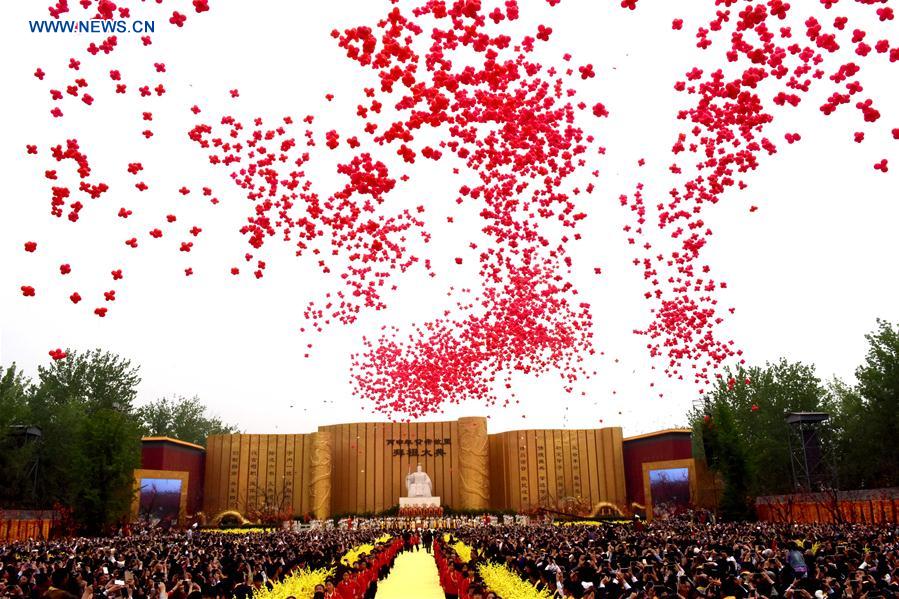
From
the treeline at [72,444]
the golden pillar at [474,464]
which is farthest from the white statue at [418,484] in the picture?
the treeline at [72,444]

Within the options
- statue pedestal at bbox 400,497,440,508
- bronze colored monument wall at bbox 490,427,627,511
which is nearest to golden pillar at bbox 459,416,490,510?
bronze colored monument wall at bbox 490,427,627,511

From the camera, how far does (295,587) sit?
15.4 meters

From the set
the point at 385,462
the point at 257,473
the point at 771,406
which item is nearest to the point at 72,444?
the point at 257,473

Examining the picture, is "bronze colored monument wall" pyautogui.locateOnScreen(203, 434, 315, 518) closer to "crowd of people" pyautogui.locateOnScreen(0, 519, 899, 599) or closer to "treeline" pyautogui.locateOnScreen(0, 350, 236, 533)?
"treeline" pyautogui.locateOnScreen(0, 350, 236, 533)

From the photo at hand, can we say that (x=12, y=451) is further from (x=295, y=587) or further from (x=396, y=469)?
(x=295, y=587)

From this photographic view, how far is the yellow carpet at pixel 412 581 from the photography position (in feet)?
67.2

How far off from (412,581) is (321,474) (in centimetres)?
3562

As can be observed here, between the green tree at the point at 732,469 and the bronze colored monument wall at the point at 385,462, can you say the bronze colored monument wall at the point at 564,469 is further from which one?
the green tree at the point at 732,469

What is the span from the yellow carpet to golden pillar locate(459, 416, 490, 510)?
80.4 ft

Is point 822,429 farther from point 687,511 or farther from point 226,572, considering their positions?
point 226,572

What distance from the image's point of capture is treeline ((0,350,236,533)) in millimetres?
42406

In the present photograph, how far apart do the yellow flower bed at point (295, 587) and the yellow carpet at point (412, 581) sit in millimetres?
3144

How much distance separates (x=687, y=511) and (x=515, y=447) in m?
18.0

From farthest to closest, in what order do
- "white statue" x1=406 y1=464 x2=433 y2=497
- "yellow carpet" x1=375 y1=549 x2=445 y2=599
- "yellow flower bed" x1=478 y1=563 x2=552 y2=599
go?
"white statue" x1=406 y1=464 x2=433 y2=497
"yellow carpet" x1=375 y1=549 x2=445 y2=599
"yellow flower bed" x1=478 y1=563 x2=552 y2=599
